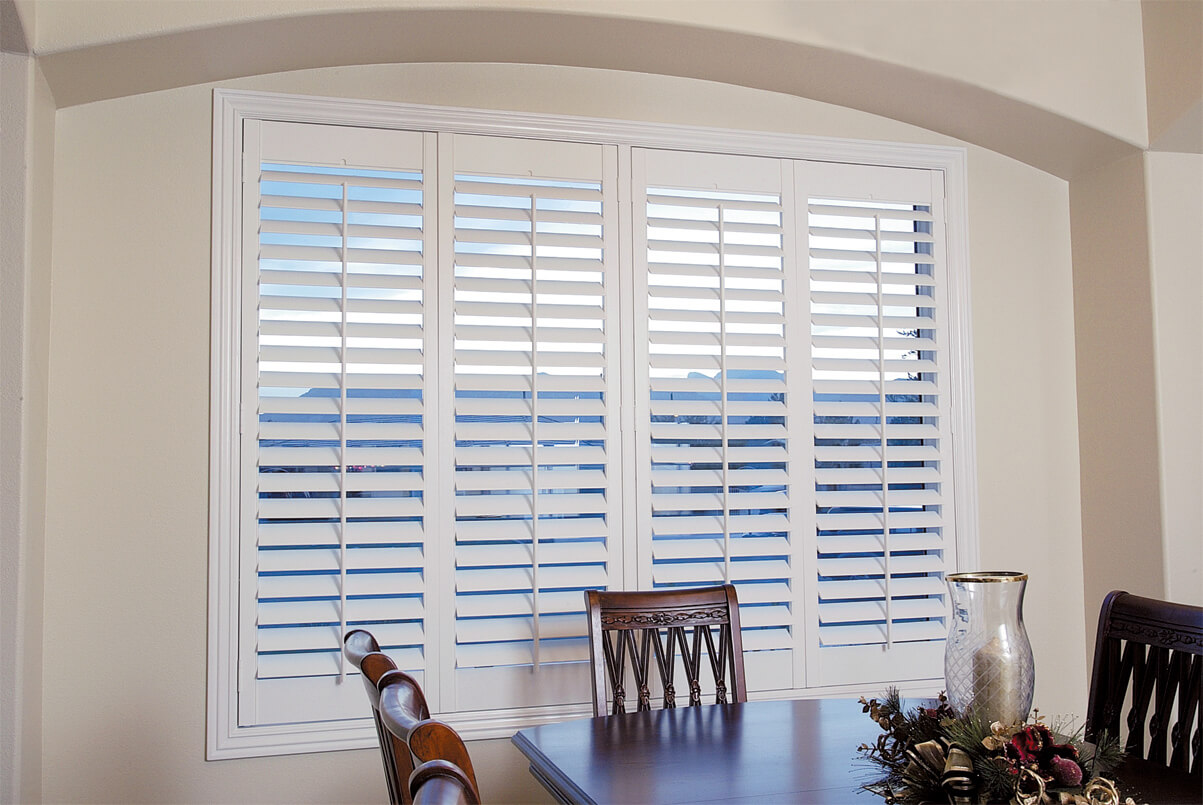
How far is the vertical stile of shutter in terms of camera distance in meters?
2.97

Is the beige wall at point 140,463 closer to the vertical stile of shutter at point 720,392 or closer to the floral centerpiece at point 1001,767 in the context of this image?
the vertical stile of shutter at point 720,392

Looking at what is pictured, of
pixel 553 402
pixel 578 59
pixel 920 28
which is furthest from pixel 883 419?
pixel 578 59

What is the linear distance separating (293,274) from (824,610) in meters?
1.90

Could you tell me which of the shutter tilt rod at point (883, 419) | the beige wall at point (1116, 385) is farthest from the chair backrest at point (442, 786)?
the beige wall at point (1116, 385)

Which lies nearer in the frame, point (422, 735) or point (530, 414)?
point (422, 735)

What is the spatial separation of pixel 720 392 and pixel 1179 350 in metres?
1.48

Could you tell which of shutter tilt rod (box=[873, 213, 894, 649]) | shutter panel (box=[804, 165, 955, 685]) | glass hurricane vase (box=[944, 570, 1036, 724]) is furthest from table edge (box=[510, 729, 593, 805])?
shutter tilt rod (box=[873, 213, 894, 649])

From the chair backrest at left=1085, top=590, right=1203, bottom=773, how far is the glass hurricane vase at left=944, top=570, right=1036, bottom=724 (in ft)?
1.03

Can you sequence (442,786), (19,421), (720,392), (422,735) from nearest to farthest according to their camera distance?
1. (442,786)
2. (422,735)
3. (19,421)
4. (720,392)

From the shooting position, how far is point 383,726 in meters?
1.35

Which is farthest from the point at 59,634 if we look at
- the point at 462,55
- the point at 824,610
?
the point at 824,610

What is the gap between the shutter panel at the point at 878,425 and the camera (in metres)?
3.09

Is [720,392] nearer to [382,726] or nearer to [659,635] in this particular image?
[659,635]

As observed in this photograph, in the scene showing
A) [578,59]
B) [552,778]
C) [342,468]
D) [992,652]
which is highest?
[578,59]
